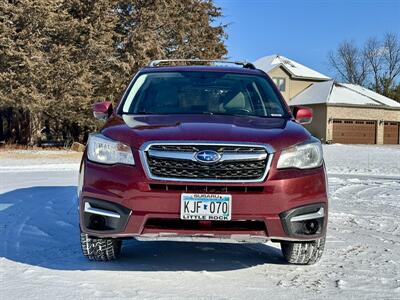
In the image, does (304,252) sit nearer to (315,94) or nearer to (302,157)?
(302,157)

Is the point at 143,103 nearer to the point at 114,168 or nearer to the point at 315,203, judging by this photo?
the point at 114,168

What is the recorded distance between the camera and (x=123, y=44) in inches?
1213

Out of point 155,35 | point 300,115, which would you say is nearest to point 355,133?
point 155,35

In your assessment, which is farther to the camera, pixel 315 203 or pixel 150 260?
pixel 150 260

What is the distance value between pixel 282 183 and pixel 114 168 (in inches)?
50.1

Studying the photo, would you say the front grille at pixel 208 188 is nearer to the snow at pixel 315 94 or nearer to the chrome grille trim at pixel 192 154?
the chrome grille trim at pixel 192 154

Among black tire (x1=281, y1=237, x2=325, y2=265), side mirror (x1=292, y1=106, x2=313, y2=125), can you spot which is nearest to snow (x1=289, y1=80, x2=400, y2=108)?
side mirror (x1=292, y1=106, x2=313, y2=125)

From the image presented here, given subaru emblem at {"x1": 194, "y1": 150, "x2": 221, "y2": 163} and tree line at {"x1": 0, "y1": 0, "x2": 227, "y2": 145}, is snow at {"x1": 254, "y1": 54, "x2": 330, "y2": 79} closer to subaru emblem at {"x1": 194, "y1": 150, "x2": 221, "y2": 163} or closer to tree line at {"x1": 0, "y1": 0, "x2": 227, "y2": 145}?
tree line at {"x1": 0, "y1": 0, "x2": 227, "y2": 145}

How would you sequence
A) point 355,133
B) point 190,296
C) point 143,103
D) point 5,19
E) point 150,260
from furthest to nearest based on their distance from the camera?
point 355,133 < point 5,19 < point 143,103 < point 150,260 < point 190,296

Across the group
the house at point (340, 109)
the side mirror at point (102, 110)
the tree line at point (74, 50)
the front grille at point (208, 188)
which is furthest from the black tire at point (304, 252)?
the house at point (340, 109)

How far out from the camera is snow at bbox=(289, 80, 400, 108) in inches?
1698

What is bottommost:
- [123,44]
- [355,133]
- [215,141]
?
[355,133]

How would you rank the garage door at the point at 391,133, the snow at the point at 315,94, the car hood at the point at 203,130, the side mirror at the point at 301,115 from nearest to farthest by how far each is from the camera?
the car hood at the point at 203,130, the side mirror at the point at 301,115, the snow at the point at 315,94, the garage door at the point at 391,133

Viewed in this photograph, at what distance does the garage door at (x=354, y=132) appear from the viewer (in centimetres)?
4306
